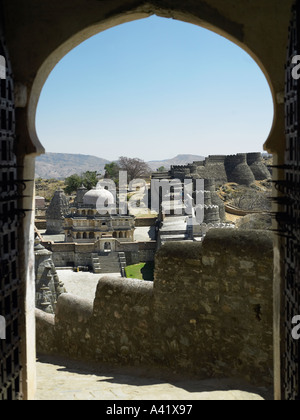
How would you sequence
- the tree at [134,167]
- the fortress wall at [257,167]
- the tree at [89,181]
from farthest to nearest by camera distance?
the tree at [134,167]
the fortress wall at [257,167]
the tree at [89,181]

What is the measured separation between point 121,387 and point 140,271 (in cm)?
2382

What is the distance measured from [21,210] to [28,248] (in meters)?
0.45

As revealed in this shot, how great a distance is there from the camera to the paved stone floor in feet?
13.4

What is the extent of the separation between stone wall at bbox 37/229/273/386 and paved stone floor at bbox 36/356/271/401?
264mm

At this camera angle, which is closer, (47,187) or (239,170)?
(239,170)

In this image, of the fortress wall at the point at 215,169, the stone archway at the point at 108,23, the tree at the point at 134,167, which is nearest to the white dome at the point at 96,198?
the stone archway at the point at 108,23

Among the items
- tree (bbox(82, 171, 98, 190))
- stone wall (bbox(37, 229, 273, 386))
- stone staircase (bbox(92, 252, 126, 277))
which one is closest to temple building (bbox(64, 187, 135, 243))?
stone staircase (bbox(92, 252, 126, 277))

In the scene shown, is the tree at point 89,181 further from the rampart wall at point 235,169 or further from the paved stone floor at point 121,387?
the paved stone floor at point 121,387

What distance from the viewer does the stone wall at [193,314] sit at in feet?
16.3

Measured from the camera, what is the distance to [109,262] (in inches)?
1212

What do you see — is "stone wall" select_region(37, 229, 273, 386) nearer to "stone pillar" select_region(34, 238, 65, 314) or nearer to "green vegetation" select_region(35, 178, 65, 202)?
"stone pillar" select_region(34, 238, 65, 314)

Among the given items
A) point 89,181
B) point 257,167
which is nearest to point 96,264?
point 89,181

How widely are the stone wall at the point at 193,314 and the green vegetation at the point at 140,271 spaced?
19.8 meters

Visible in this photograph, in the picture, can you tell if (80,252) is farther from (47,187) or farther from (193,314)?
Result: (47,187)
